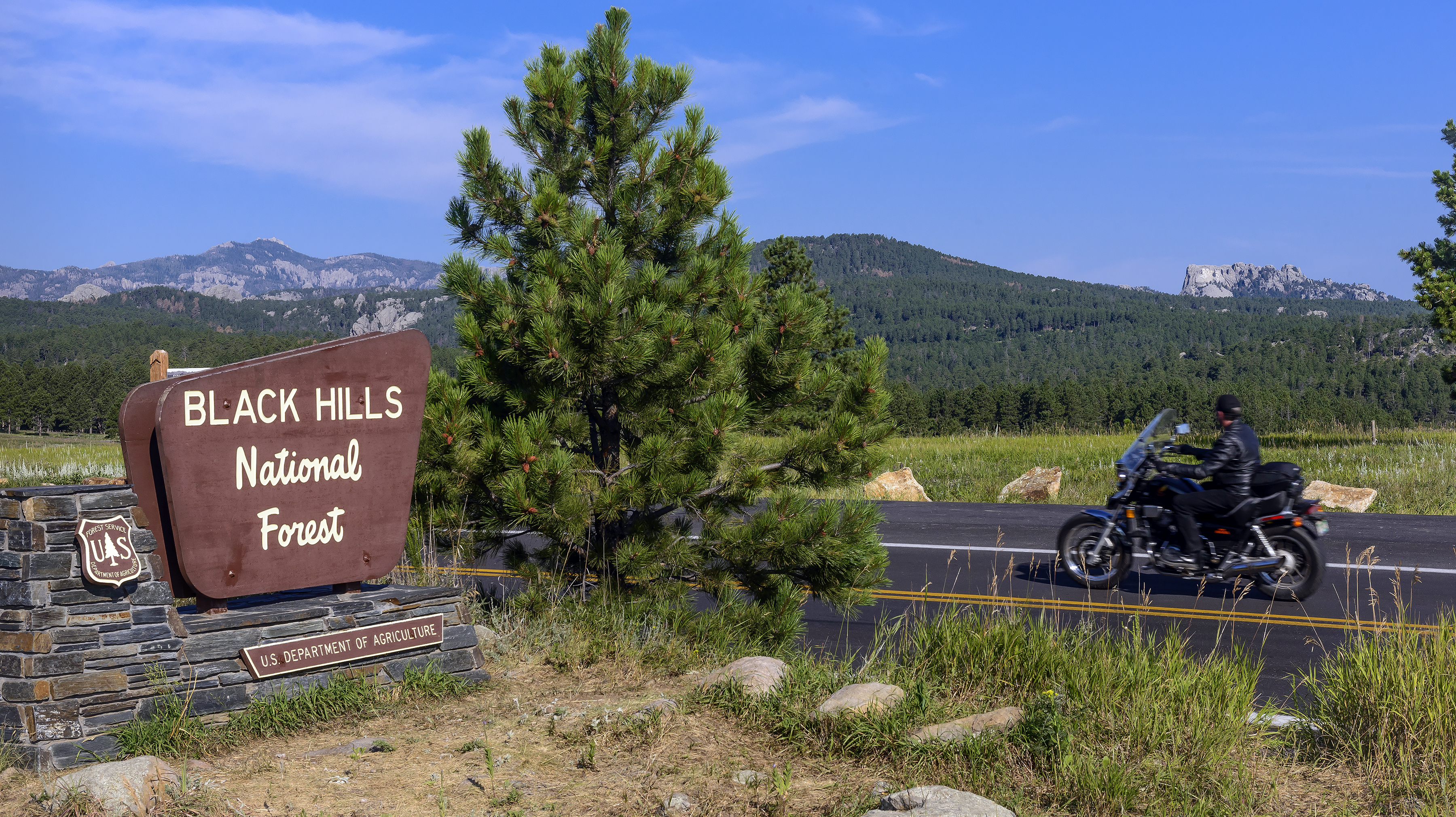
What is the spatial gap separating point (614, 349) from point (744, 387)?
1.11 m

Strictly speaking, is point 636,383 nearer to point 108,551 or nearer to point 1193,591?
point 108,551

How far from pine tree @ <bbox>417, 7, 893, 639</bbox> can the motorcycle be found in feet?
11.2

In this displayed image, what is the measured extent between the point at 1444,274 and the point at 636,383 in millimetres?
24050

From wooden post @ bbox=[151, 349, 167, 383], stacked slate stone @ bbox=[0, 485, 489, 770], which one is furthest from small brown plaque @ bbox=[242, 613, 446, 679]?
wooden post @ bbox=[151, 349, 167, 383]

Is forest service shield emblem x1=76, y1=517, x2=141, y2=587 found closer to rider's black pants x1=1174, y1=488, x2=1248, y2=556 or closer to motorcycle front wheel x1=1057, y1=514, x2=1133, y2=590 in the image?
motorcycle front wheel x1=1057, y1=514, x2=1133, y2=590

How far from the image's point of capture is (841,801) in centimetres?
376

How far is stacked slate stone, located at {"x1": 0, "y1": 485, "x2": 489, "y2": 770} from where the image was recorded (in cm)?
433

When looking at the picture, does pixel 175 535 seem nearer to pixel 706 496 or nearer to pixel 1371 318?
pixel 706 496

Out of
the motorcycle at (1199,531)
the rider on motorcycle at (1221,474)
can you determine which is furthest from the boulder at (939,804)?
the motorcycle at (1199,531)

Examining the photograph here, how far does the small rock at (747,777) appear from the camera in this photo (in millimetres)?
3994

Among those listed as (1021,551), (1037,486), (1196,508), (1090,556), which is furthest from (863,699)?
(1037,486)

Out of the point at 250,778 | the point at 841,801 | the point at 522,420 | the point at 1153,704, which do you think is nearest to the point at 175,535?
the point at 250,778

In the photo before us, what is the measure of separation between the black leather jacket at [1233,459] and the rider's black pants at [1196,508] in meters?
0.08

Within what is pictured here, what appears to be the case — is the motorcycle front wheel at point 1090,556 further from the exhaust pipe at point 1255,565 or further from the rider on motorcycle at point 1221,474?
the exhaust pipe at point 1255,565
